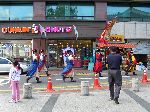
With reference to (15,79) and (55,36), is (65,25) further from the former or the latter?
(15,79)

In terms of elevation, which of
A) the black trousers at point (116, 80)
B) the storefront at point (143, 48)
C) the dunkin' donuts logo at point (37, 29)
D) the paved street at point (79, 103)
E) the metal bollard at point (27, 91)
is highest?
the dunkin' donuts logo at point (37, 29)

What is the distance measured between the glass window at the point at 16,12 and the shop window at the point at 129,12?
7.52 meters

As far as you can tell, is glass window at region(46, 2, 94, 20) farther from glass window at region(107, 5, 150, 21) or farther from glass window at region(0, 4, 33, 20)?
glass window at region(107, 5, 150, 21)

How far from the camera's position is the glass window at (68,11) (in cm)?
3928

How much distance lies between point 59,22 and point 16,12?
169 inches

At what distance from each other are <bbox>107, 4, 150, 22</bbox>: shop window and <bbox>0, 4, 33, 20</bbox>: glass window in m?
7.52

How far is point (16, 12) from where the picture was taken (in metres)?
39.7

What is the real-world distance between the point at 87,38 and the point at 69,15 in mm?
2740

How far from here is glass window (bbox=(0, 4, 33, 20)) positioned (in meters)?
39.3

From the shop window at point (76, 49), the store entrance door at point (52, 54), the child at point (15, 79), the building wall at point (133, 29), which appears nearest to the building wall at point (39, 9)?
the store entrance door at point (52, 54)

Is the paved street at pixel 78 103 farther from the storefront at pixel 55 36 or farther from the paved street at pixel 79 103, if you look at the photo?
the storefront at pixel 55 36

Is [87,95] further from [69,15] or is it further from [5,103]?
[69,15]

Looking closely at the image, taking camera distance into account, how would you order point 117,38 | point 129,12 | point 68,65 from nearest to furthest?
1. point 68,65
2. point 117,38
3. point 129,12

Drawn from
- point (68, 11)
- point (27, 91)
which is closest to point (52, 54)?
point (68, 11)
